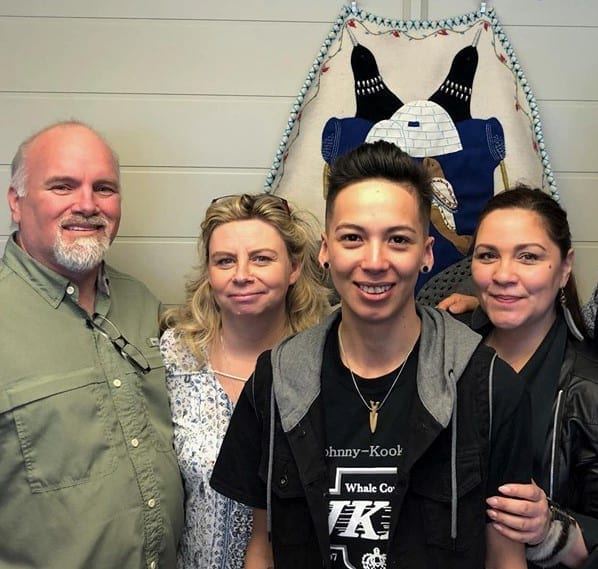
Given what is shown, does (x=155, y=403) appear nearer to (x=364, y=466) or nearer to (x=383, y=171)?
(x=364, y=466)

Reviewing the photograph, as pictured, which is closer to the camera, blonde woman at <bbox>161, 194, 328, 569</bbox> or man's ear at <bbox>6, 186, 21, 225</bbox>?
blonde woman at <bbox>161, 194, 328, 569</bbox>

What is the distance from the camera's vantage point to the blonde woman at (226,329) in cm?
155

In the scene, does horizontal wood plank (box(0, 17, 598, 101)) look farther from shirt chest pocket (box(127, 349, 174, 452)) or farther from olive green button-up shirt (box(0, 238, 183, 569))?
shirt chest pocket (box(127, 349, 174, 452))

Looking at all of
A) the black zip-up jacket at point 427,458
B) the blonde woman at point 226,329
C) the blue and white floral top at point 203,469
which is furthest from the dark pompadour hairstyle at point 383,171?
the blue and white floral top at point 203,469

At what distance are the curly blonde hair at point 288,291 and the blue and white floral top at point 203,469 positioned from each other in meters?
0.07

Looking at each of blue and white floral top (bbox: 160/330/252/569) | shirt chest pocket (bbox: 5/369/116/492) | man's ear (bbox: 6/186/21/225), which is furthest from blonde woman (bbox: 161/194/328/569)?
man's ear (bbox: 6/186/21/225)

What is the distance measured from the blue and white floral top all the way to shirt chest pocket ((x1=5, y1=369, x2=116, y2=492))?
0.18m

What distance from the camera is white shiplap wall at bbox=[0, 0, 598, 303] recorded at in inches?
80.4

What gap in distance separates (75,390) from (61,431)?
3.6 inches

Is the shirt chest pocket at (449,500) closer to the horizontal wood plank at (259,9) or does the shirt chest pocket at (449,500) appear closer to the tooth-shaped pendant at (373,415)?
the tooth-shaped pendant at (373,415)

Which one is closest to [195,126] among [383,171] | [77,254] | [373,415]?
[77,254]

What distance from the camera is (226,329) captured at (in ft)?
5.61

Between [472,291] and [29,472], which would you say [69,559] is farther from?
[472,291]

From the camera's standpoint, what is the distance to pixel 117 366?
1.59 m
